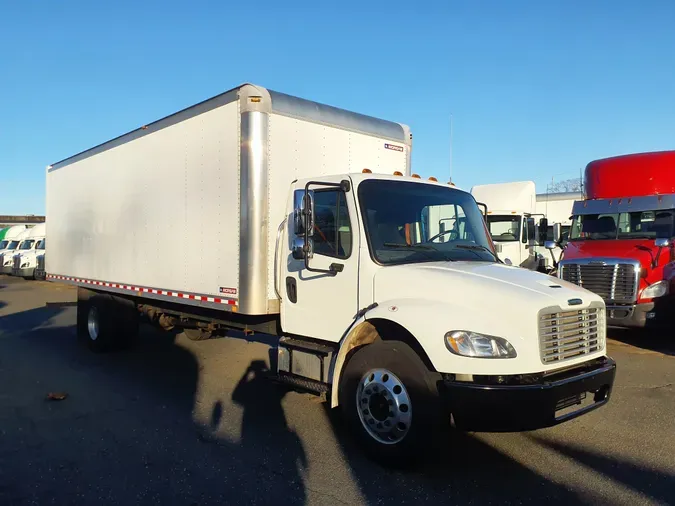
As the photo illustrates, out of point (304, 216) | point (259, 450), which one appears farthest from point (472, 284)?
point (259, 450)

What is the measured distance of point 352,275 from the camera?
496cm

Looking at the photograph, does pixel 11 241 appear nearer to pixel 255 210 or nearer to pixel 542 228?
pixel 255 210

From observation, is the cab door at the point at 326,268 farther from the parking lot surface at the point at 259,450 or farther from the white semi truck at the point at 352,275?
the parking lot surface at the point at 259,450

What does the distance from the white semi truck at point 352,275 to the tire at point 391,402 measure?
1cm

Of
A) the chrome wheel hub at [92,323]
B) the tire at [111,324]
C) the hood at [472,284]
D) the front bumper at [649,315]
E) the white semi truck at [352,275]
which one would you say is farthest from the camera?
the chrome wheel hub at [92,323]

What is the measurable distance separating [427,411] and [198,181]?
4.00 metres

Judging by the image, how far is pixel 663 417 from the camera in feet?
19.1

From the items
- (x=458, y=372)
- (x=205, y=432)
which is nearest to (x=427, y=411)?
(x=458, y=372)

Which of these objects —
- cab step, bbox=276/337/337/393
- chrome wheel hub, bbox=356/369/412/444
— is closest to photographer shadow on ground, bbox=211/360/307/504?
cab step, bbox=276/337/337/393

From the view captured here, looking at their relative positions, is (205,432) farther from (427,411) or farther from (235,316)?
(427,411)

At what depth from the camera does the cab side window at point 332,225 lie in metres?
5.02

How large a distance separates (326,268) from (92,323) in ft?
20.4

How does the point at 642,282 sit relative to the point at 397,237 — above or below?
below

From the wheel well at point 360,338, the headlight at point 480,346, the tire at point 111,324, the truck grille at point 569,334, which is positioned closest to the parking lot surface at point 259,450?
the wheel well at point 360,338
